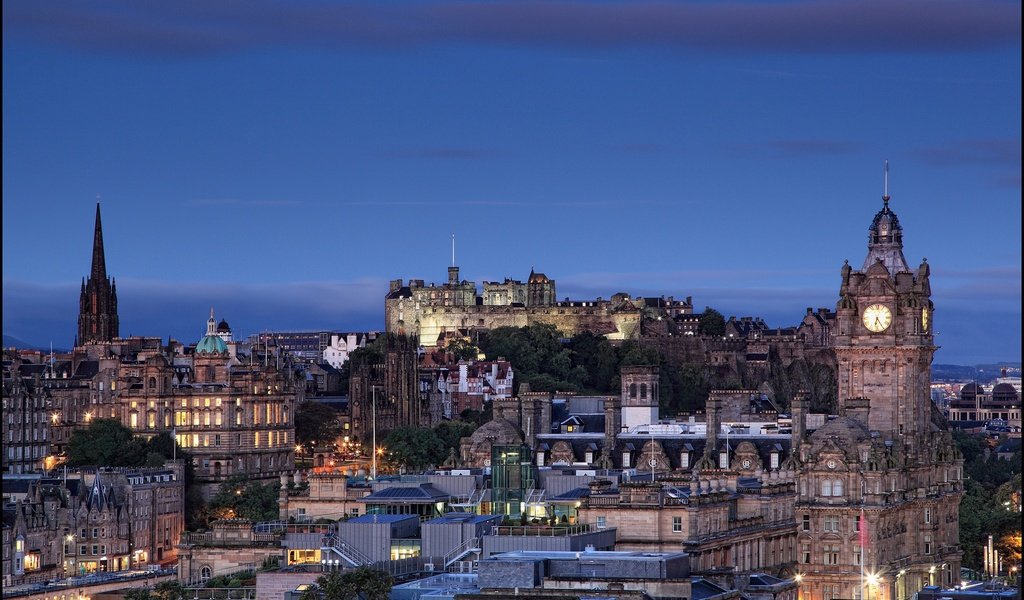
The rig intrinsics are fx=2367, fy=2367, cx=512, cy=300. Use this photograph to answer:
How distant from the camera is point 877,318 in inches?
5369

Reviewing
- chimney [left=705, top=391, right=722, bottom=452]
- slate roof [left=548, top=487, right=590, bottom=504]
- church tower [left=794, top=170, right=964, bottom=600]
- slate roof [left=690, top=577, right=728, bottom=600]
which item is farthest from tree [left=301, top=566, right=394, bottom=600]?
chimney [left=705, top=391, right=722, bottom=452]

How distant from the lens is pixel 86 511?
14662 cm

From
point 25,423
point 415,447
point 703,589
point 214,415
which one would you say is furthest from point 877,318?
point 25,423

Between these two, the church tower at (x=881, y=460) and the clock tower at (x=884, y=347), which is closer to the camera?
the church tower at (x=881, y=460)

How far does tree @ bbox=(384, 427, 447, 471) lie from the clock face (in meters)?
44.5

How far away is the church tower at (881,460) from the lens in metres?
120

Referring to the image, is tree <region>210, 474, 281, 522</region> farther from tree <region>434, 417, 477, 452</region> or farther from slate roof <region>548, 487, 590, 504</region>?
slate roof <region>548, 487, 590, 504</region>

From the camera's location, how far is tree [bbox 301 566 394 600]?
246 feet

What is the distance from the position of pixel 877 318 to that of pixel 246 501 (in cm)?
4970

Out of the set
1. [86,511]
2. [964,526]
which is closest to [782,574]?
[964,526]

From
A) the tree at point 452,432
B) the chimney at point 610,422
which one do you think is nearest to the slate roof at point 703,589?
the chimney at point 610,422

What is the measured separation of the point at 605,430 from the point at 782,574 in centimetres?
2864

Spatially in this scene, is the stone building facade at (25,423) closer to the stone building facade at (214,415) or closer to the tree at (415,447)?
the stone building facade at (214,415)

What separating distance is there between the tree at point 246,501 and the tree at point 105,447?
7.69 m
